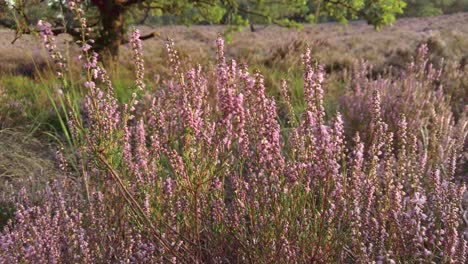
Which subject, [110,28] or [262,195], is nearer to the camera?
[262,195]

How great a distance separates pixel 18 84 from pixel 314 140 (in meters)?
6.80

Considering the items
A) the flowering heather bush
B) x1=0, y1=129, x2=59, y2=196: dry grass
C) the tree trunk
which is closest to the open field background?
x1=0, y1=129, x2=59, y2=196: dry grass

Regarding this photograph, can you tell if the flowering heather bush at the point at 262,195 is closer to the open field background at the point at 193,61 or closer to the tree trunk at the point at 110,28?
the open field background at the point at 193,61

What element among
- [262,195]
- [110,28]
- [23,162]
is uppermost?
[262,195]

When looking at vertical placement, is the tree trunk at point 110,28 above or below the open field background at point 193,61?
above

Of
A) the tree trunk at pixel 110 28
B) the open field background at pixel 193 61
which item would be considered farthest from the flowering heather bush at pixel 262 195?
the tree trunk at pixel 110 28

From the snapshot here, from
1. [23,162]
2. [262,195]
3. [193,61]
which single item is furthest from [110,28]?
[262,195]

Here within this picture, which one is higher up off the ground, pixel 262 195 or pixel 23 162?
pixel 262 195

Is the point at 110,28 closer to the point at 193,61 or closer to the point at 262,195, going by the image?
the point at 193,61

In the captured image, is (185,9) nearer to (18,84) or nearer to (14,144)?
(18,84)

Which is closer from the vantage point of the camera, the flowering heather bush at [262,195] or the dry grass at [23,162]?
the flowering heather bush at [262,195]

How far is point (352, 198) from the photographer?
2197mm

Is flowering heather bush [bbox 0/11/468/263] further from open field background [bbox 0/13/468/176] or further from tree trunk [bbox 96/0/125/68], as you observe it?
tree trunk [bbox 96/0/125/68]

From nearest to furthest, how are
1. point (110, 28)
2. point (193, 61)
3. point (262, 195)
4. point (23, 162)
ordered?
point (262, 195)
point (23, 162)
point (193, 61)
point (110, 28)
